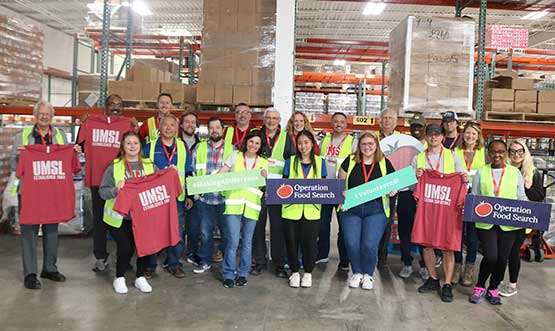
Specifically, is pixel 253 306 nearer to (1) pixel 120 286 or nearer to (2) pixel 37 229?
(1) pixel 120 286

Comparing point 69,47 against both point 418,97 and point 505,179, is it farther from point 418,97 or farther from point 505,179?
point 505,179

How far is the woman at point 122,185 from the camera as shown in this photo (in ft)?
15.5

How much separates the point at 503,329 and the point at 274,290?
7.57ft

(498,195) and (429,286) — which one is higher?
(498,195)

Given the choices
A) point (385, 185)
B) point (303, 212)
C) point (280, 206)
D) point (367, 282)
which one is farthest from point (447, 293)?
point (280, 206)

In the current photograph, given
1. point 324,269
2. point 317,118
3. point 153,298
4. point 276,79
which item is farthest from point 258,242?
point 317,118

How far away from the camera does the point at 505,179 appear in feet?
15.8

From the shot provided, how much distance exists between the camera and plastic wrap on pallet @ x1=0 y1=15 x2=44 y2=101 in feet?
24.9

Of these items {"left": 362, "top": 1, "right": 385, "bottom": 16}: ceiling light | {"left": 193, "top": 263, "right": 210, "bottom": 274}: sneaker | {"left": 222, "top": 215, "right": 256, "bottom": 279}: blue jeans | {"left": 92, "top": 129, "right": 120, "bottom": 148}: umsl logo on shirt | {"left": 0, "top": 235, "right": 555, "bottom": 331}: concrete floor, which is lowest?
{"left": 0, "top": 235, "right": 555, "bottom": 331}: concrete floor

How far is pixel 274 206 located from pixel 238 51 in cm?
278

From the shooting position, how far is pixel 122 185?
458 cm

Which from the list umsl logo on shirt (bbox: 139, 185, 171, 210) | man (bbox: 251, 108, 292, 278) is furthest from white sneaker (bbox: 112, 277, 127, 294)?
man (bbox: 251, 108, 292, 278)

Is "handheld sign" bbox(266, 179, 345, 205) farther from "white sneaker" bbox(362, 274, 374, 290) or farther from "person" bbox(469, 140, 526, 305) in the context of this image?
"person" bbox(469, 140, 526, 305)

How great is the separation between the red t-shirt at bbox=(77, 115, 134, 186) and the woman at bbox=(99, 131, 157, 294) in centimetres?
95
